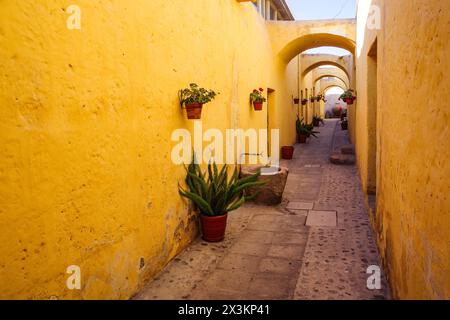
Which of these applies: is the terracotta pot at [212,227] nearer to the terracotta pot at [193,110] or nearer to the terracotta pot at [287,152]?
the terracotta pot at [193,110]

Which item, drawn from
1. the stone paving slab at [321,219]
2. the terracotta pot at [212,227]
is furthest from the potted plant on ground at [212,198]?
the stone paving slab at [321,219]

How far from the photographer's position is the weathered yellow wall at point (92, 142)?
1739 millimetres

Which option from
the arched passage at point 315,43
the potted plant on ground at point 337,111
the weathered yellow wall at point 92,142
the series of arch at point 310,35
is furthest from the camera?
the potted plant on ground at point 337,111

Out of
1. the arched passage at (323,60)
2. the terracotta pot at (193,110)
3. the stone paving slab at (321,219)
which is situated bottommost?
the stone paving slab at (321,219)

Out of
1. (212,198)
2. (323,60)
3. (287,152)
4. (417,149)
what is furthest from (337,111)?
(417,149)

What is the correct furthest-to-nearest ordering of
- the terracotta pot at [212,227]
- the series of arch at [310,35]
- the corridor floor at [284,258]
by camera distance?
the series of arch at [310,35], the terracotta pot at [212,227], the corridor floor at [284,258]

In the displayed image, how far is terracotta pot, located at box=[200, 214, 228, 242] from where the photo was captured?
12.9 ft

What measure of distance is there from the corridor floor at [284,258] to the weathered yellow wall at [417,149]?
43 cm

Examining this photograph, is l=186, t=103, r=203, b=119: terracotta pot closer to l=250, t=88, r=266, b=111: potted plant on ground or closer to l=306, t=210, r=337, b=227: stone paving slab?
l=306, t=210, r=337, b=227: stone paving slab

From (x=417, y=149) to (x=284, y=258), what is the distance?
6.27 feet

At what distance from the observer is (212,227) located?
3959mm

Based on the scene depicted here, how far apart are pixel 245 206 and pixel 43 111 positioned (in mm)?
4019

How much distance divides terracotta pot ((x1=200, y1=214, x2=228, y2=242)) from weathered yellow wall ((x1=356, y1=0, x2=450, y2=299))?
1669mm

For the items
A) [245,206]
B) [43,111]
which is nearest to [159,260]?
[43,111]
